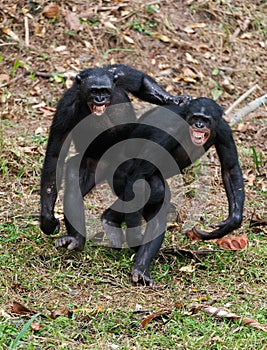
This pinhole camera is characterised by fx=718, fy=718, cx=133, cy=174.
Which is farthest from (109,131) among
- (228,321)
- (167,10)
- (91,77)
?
(167,10)

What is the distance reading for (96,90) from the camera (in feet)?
22.9

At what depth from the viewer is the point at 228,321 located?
6.00 meters

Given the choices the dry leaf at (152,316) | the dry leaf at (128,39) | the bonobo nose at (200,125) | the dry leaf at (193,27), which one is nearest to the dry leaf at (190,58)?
the dry leaf at (193,27)

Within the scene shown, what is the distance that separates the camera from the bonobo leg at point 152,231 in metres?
6.84

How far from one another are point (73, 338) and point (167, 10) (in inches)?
295

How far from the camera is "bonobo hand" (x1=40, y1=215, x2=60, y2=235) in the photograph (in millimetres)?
7109

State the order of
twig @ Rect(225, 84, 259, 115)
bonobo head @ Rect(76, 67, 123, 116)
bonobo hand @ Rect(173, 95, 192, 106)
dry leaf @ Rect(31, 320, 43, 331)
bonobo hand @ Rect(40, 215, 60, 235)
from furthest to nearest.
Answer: twig @ Rect(225, 84, 259, 115) < bonobo hand @ Rect(173, 95, 192, 106) < bonobo hand @ Rect(40, 215, 60, 235) < bonobo head @ Rect(76, 67, 123, 116) < dry leaf @ Rect(31, 320, 43, 331)

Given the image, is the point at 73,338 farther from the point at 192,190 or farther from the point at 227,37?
the point at 227,37

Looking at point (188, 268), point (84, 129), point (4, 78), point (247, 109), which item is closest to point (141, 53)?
point (247, 109)

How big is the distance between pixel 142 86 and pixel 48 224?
1.79 m

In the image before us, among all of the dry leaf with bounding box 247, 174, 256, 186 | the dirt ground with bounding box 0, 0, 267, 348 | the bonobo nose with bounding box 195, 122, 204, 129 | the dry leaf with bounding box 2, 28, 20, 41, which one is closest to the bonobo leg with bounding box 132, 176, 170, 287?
the bonobo nose with bounding box 195, 122, 204, 129

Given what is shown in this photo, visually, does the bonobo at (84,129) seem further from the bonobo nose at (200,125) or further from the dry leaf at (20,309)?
the dry leaf at (20,309)

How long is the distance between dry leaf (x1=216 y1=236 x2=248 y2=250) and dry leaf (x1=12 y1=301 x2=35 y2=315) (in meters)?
2.50

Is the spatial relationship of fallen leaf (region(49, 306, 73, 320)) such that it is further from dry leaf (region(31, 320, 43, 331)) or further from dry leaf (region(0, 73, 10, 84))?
dry leaf (region(0, 73, 10, 84))
